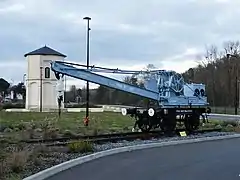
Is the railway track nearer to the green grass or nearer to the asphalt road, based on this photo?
the green grass

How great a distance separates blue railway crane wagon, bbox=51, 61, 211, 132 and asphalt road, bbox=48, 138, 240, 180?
677 cm

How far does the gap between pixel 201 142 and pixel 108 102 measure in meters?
78.5

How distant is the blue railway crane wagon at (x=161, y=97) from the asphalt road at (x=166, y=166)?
6.77 meters

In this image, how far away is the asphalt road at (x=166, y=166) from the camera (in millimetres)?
12047

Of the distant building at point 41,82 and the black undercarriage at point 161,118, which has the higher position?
the distant building at point 41,82

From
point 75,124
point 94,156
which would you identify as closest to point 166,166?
point 94,156

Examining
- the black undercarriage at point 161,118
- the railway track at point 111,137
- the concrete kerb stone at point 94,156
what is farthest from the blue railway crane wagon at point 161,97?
the concrete kerb stone at point 94,156

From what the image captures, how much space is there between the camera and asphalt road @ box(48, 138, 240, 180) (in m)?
12.0

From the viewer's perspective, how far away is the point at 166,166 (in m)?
14.0

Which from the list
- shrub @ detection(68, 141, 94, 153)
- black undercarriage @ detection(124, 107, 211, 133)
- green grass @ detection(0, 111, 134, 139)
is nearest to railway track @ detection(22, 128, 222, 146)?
black undercarriage @ detection(124, 107, 211, 133)

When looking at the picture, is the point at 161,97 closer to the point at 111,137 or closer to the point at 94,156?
the point at 111,137

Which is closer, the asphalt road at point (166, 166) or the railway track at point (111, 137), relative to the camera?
the asphalt road at point (166, 166)

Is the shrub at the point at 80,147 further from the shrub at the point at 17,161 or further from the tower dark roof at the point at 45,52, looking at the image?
the tower dark roof at the point at 45,52

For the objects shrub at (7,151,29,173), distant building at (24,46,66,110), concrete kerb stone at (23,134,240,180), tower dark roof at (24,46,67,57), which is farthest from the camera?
tower dark roof at (24,46,67,57)
